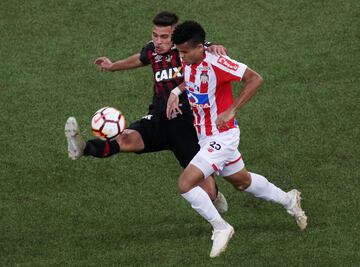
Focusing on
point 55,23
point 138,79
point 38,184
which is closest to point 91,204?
point 38,184

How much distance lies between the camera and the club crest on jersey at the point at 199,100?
11914 millimetres

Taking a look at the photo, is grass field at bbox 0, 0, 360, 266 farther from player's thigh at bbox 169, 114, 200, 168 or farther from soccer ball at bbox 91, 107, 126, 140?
soccer ball at bbox 91, 107, 126, 140

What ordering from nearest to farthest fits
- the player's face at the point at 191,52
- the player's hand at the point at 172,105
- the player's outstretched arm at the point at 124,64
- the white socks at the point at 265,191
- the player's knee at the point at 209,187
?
the player's face at the point at 191,52
the player's hand at the point at 172,105
the white socks at the point at 265,191
the player's knee at the point at 209,187
the player's outstretched arm at the point at 124,64

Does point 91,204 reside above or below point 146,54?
below

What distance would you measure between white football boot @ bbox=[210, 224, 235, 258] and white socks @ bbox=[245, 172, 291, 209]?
0.83m

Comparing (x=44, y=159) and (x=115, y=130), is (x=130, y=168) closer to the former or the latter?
(x=44, y=159)

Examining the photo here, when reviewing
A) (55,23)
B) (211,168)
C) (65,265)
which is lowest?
(55,23)

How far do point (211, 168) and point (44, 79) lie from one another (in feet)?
20.8

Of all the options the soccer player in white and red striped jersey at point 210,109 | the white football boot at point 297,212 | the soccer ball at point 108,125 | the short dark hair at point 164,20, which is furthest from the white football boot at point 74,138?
the white football boot at point 297,212

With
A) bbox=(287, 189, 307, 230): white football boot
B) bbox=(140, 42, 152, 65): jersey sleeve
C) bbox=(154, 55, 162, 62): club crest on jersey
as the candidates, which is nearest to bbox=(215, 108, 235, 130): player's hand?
bbox=(154, 55, 162, 62): club crest on jersey

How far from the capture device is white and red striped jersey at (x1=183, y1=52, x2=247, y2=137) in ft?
38.3

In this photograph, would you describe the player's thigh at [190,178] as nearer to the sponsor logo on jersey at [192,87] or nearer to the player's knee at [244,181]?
the player's knee at [244,181]

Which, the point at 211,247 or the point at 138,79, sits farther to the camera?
the point at 138,79

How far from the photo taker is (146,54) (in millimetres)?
12898
